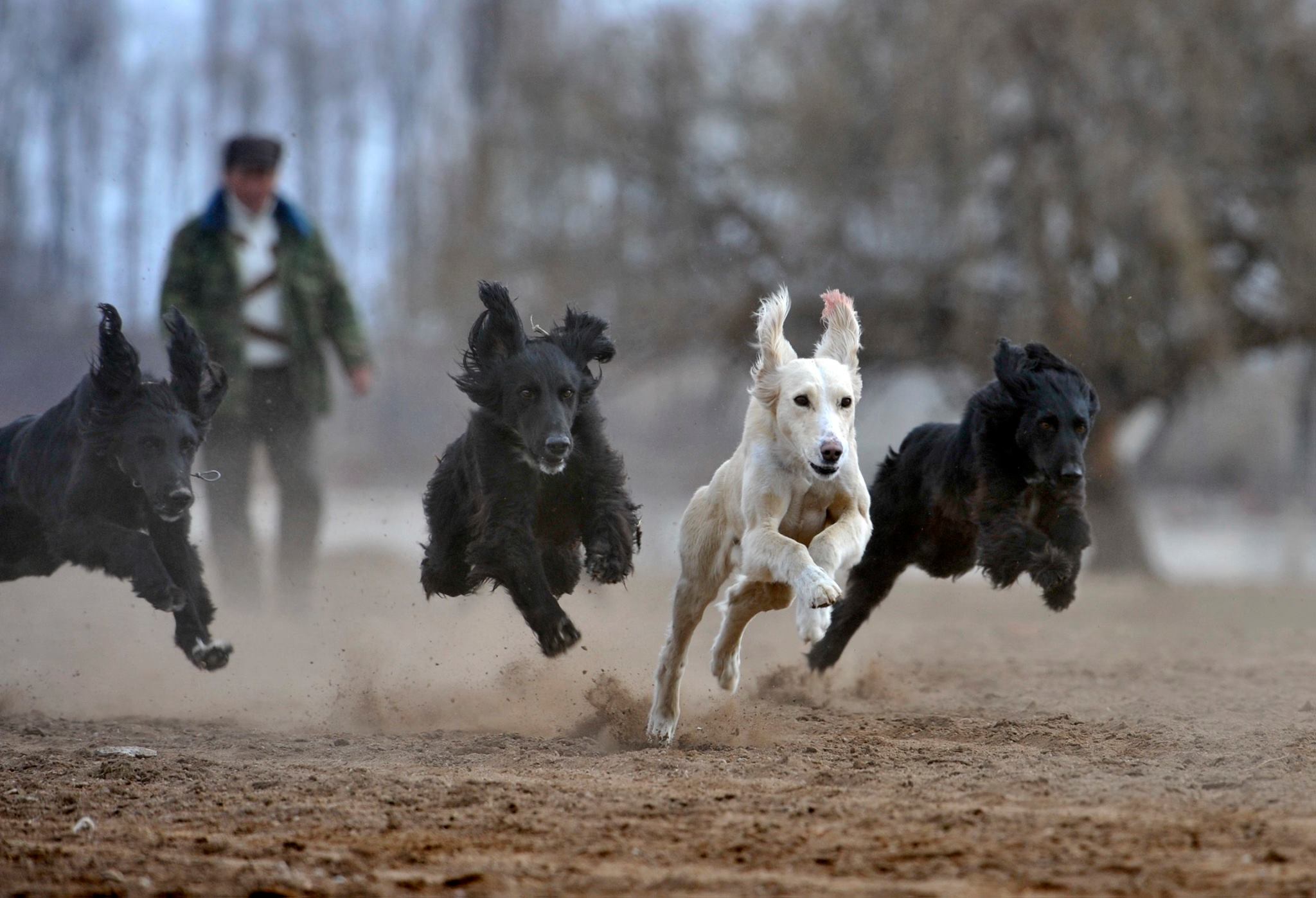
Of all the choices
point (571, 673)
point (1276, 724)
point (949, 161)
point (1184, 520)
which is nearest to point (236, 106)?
point (949, 161)

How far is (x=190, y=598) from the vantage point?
5.84 m

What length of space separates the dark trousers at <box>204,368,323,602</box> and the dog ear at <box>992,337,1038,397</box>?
4622 millimetres

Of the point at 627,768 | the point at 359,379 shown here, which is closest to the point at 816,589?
the point at 627,768

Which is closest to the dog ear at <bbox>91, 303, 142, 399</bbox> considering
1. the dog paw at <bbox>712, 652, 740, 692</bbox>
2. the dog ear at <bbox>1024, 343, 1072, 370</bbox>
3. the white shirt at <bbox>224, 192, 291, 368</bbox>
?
the dog paw at <bbox>712, 652, 740, 692</bbox>

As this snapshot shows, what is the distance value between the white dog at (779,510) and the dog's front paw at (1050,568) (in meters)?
0.60

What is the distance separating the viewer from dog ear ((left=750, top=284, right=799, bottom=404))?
5.41 m

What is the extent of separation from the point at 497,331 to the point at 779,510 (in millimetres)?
1271

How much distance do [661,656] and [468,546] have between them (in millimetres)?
815

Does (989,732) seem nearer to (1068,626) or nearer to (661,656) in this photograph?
(661,656)

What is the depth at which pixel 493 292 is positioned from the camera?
18.6 ft

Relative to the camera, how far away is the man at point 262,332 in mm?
8609

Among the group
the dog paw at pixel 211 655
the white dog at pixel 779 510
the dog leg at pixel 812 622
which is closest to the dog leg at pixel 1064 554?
the white dog at pixel 779 510

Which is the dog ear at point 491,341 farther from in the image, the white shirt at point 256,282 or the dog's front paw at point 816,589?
the white shirt at point 256,282

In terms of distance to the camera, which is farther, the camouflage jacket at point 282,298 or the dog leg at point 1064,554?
the camouflage jacket at point 282,298
